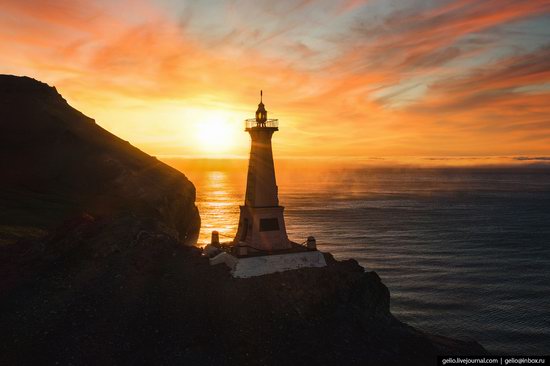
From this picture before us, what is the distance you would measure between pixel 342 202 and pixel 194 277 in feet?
395

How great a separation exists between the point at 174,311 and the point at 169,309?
373mm

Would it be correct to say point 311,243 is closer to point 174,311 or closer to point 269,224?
point 269,224

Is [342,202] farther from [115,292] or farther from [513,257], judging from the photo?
[115,292]

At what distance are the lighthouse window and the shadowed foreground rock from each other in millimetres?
4226

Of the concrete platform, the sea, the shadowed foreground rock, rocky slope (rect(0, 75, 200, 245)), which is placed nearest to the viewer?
the shadowed foreground rock

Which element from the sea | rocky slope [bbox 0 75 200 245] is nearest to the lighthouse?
the sea

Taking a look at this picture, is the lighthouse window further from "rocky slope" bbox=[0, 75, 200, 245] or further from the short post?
"rocky slope" bbox=[0, 75, 200, 245]

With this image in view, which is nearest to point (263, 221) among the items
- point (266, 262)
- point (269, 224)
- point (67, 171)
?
point (269, 224)

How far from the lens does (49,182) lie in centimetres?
6206

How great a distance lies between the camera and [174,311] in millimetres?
25125

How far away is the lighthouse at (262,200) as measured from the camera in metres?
32.2

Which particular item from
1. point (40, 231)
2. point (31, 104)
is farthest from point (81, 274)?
point (31, 104)

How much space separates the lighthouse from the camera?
32.2 m

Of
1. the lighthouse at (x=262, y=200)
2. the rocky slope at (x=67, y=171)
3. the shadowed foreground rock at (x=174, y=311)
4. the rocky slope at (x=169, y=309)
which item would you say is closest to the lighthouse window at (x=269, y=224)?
the lighthouse at (x=262, y=200)
